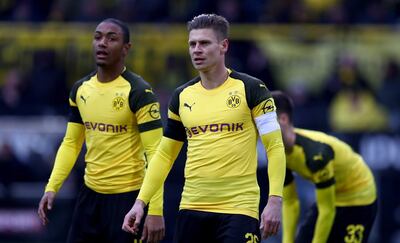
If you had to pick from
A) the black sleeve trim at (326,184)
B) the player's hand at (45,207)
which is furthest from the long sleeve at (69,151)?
the black sleeve trim at (326,184)

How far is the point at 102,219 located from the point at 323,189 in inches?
85.0

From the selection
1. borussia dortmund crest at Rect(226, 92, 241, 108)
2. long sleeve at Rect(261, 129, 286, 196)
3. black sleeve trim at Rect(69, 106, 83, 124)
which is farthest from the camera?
black sleeve trim at Rect(69, 106, 83, 124)

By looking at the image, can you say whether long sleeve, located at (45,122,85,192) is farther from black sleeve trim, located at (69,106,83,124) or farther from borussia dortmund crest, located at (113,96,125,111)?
borussia dortmund crest, located at (113,96,125,111)

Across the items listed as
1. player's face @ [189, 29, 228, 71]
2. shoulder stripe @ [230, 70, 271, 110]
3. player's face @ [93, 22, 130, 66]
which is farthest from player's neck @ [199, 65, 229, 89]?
player's face @ [93, 22, 130, 66]

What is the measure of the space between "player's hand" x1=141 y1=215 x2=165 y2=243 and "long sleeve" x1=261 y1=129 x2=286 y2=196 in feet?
3.56

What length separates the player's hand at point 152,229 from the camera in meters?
8.85

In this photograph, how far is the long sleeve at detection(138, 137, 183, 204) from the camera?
882 cm

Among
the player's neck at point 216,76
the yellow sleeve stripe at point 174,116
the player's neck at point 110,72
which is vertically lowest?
the yellow sleeve stripe at point 174,116

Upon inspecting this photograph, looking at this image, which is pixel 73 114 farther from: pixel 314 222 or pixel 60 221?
pixel 60 221

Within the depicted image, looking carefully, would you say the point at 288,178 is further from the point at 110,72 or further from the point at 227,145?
the point at 227,145

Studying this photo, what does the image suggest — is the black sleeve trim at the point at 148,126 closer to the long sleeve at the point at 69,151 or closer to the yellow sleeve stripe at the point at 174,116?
the yellow sleeve stripe at the point at 174,116

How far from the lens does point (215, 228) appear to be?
28.0ft

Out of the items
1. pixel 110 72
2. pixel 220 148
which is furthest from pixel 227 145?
pixel 110 72

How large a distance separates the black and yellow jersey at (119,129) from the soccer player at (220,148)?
948 mm
